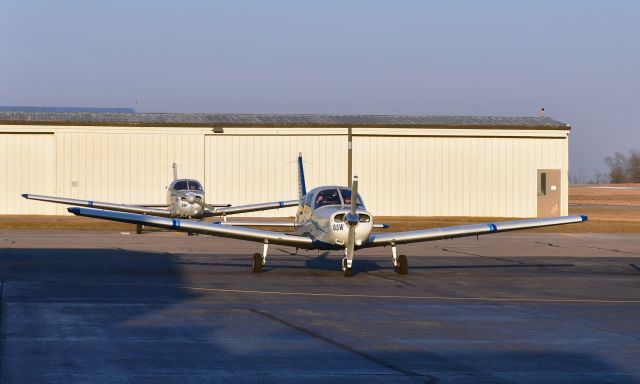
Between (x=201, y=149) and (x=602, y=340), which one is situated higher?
(x=201, y=149)

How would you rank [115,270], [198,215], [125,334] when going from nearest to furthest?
[125,334] → [115,270] → [198,215]

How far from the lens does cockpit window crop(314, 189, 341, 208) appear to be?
2172cm

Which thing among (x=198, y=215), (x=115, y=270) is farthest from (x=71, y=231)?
(x=115, y=270)

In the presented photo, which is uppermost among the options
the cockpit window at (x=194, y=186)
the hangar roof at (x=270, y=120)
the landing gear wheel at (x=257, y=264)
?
the hangar roof at (x=270, y=120)

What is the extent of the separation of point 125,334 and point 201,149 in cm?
3978

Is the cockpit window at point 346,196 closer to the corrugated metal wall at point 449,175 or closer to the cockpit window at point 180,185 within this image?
the cockpit window at point 180,185

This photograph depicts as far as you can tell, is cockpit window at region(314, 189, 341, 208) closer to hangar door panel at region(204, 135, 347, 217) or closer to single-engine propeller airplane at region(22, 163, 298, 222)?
single-engine propeller airplane at region(22, 163, 298, 222)

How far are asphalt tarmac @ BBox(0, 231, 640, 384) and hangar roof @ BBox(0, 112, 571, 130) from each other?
25.2 metres

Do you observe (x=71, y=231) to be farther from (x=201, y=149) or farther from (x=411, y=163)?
(x=411, y=163)

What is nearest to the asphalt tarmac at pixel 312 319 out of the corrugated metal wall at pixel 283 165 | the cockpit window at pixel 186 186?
the cockpit window at pixel 186 186

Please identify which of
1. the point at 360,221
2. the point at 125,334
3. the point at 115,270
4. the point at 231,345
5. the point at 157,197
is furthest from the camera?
the point at 157,197

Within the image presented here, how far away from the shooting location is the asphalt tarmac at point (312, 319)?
32.1ft

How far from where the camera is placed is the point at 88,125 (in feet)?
167

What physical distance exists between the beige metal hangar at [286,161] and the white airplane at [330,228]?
28.4 meters
